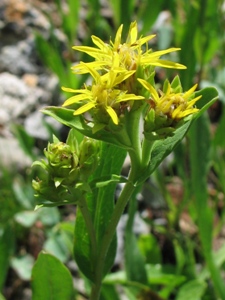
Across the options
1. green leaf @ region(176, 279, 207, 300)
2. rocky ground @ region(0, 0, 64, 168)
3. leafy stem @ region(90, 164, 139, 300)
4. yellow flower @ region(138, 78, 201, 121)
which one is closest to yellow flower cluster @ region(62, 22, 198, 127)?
yellow flower @ region(138, 78, 201, 121)

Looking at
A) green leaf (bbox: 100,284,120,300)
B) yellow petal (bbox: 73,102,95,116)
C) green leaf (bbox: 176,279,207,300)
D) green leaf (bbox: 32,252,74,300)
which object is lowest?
green leaf (bbox: 176,279,207,300)

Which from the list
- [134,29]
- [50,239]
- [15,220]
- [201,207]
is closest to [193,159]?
[201,207]

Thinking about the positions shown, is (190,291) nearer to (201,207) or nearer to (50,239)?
(201,207)

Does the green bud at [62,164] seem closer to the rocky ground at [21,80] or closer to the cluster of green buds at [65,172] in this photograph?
the cluster of green buds at [65,172]

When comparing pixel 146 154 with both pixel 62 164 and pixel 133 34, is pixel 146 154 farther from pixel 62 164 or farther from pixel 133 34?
pixel 133 34

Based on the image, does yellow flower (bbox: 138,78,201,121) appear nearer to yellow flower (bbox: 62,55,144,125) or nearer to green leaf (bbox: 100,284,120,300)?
yellow flower (bbox: 62,55,144,125)
